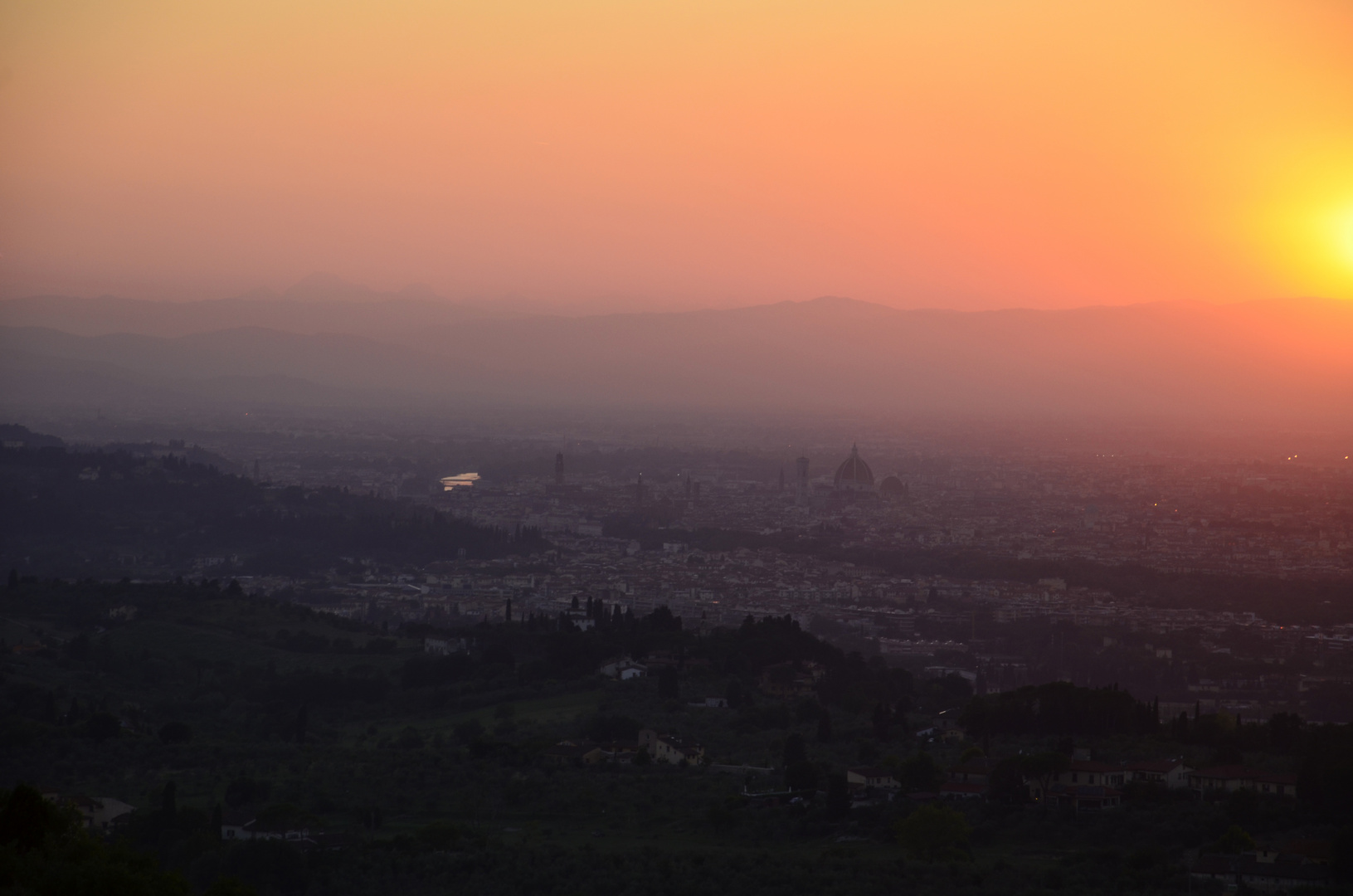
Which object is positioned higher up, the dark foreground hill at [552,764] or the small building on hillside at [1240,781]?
the small building on hillside at [1240,781]

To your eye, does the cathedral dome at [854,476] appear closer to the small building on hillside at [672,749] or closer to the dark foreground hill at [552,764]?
the dark foreground hill at [552,764]

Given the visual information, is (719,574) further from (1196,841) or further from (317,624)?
(1196,841)

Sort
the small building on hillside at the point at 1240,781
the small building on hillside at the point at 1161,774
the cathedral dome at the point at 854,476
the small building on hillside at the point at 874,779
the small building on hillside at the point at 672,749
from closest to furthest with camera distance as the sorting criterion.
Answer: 1. the small building on hillside at the point at 1240,781
2. the small building on hillside at the point at 1161,774
3. the small building on hillside at the point at 874,779
4. the small building on hillside at the point at 672,749
5. the cathedral dome at the point at 854,476

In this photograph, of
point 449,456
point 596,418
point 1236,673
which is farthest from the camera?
point 596,418

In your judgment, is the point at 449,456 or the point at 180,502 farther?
the point at 449,456

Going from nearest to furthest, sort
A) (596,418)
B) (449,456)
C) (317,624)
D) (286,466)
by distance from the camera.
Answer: (317,624) → (286,466) → (449,456) → (596,418)

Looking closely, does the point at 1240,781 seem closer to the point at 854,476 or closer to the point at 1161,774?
the point at 1161,774

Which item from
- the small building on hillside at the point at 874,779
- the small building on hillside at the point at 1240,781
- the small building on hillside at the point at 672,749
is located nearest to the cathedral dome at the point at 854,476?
the small building on hillside at the point at 672,749

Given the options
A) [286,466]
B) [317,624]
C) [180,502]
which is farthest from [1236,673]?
[286,466]
